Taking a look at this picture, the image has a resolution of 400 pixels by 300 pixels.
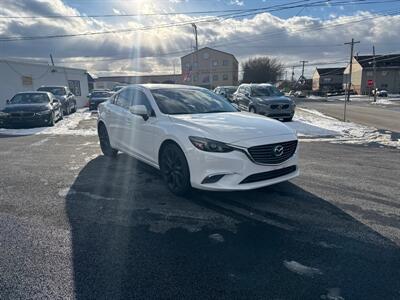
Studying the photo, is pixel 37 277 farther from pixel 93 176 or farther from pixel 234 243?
pixel 93 176

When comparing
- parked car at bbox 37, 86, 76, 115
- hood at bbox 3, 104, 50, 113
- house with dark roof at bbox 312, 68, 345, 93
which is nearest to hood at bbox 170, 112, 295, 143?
hood at bbox 3, 104, 50, 113

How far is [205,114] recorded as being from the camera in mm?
4859

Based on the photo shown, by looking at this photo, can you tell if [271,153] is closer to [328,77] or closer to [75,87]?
[75,87]

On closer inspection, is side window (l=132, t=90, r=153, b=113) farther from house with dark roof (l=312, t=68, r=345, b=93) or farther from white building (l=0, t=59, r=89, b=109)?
house with dark roof (l=312, t=68, r=345, b=93)

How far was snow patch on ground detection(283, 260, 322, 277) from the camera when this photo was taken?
8.83ft

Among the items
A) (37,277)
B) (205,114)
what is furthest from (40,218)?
(205,114)

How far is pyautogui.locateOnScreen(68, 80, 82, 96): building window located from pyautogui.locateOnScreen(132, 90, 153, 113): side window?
23.7 meters

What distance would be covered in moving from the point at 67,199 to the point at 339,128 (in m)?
10.7

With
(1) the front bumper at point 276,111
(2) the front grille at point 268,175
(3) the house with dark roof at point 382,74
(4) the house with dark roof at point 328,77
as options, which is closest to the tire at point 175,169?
(2) the front grille at point 268,175

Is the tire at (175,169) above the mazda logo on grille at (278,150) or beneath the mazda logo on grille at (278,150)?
beneath

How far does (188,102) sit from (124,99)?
1611 mm

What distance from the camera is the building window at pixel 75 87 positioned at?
2680 cm

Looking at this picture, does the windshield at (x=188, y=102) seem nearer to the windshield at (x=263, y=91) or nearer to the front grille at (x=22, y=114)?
the front grille at (x=22, y=114)

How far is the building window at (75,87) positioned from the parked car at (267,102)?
58.6 ft
